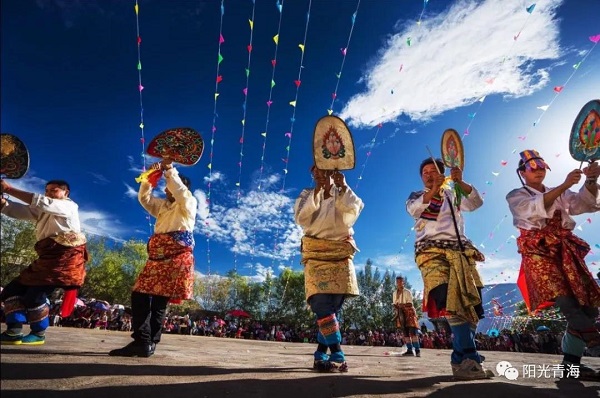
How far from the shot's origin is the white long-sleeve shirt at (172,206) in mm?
3663

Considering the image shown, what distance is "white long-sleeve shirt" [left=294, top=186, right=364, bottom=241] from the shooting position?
132 inches

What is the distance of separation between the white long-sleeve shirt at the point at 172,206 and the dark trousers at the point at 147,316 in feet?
2.37

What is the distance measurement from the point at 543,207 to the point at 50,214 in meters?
4.95

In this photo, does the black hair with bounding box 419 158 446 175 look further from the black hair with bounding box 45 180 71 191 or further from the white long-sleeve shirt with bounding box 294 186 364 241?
the black hair with bounding box 45 180 71 191

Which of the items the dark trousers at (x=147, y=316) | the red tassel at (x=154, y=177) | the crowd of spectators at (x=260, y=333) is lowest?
the crowd of spectators at (x=260, y=333)

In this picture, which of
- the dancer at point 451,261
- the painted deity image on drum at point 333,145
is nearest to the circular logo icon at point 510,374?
the dancer at point 451,261

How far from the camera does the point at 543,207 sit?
3277 millimetres

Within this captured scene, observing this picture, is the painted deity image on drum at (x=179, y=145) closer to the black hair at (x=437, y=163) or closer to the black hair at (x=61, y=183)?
the black hair at (x=61, y=183)

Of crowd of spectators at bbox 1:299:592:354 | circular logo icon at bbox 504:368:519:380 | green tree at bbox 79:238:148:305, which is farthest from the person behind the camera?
green tree at bbox 79:238:148:305

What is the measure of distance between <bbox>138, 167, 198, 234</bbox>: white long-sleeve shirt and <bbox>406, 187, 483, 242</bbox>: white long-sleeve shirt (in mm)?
2383

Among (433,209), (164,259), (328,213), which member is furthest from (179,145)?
(433,209)

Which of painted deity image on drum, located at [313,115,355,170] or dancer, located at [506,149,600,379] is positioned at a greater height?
painted deity image on drum, located at [313,115,355,170]

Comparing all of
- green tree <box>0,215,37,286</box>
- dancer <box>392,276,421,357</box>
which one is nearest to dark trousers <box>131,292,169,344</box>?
dancer <box>392,276,421,357</box>

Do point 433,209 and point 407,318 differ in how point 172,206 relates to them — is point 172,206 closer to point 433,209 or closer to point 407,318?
point 433,209
